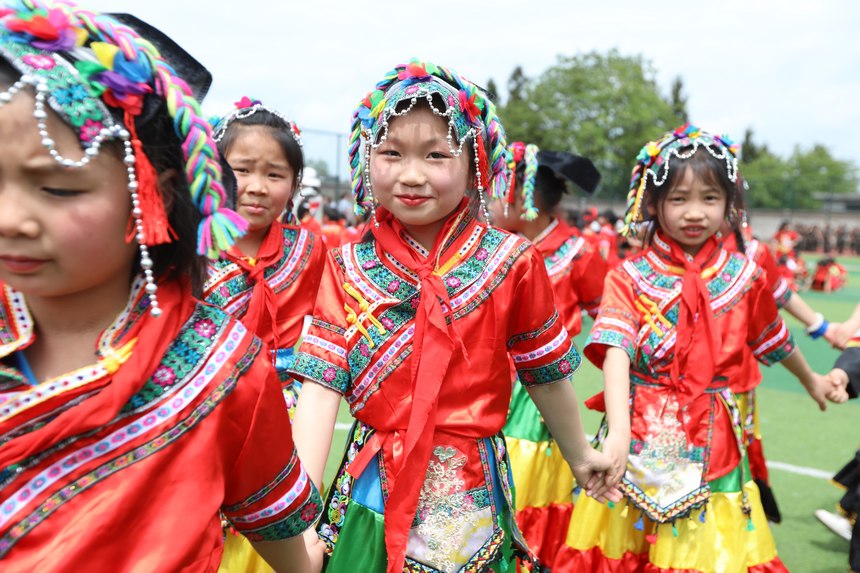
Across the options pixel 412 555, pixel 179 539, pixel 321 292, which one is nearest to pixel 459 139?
pixel 321 292

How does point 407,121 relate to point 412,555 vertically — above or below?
above

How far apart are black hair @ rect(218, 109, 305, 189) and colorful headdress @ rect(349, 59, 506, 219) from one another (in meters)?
0.84

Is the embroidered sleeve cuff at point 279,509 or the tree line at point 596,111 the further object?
the tree line at point 596,111

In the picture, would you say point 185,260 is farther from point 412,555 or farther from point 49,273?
point 412,555

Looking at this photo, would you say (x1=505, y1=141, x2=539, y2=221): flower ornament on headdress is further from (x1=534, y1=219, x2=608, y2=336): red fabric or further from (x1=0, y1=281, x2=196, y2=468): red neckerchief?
(x1=0, y1=281, x2=196, y2=468): red neckerchief

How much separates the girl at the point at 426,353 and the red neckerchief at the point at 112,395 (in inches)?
31.1

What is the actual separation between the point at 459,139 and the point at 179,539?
51.8 inches

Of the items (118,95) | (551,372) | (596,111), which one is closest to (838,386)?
(551,372)

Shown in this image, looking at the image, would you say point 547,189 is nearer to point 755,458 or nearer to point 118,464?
point 755,458

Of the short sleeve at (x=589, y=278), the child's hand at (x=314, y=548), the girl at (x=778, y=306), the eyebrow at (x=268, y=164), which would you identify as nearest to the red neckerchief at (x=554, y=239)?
the short sleeve at (x=589, y=278)

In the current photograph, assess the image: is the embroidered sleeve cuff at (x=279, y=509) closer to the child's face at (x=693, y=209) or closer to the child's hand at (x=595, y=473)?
the child's hand at (x=595, y=473)

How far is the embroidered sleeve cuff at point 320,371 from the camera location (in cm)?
209

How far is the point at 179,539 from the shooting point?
4.20 feet

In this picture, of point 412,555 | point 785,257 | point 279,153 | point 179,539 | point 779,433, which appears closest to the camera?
point 179,539
